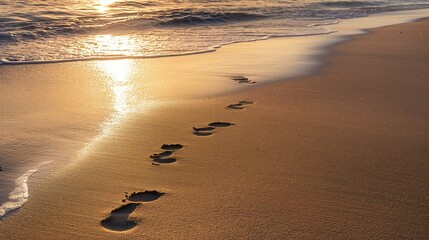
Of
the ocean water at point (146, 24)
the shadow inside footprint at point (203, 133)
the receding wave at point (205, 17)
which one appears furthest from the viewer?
the receding wave at point (205, 17)

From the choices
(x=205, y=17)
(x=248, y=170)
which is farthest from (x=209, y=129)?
(x=205, y=17)

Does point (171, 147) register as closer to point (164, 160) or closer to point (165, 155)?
point (165, 155)

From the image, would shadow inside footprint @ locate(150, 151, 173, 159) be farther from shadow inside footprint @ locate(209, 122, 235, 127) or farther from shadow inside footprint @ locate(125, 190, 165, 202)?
shadow inside footprint @ locate(209, 122, 235, 127)

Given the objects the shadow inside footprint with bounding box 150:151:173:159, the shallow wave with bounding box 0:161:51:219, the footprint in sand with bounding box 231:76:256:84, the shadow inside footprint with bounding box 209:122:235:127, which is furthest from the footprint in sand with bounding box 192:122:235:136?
the footprint in sand with bounding box 231:76:256:84

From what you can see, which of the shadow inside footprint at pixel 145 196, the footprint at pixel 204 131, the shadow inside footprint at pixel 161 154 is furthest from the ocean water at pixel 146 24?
the shadow inside footprint at pixel 145 196

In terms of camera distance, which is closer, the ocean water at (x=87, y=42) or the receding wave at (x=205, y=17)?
the ocean water at (x=87, y=42)

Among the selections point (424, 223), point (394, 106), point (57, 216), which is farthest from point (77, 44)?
point (424, 223)

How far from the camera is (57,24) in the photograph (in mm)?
12719

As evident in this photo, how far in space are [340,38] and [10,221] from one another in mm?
8494

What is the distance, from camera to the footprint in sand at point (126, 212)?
2.57 metres

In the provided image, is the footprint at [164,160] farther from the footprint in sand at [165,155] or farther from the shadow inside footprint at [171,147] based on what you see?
the shadow inside footprint at [171,147]

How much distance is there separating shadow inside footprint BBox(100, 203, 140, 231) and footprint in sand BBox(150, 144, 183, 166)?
0.64 metres

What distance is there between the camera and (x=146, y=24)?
13828mm

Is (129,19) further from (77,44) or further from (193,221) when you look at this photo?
(193,221)
